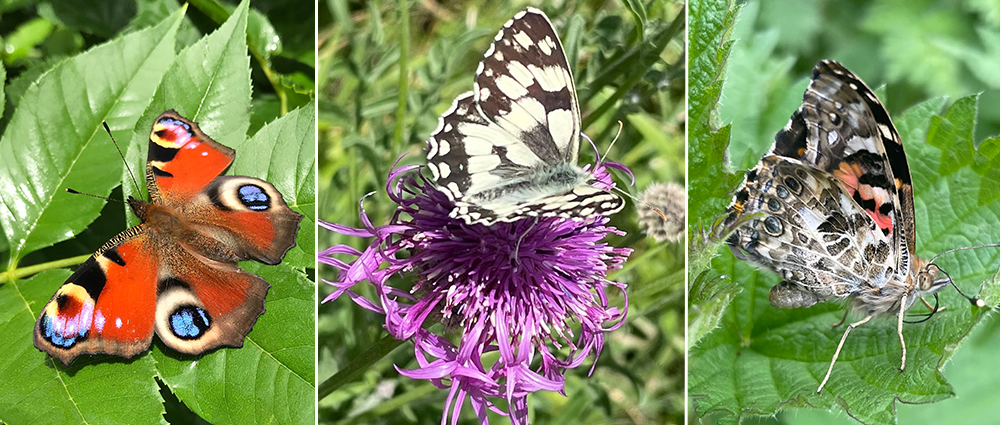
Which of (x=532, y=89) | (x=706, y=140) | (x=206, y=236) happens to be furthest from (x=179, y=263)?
(x=706, y=140)

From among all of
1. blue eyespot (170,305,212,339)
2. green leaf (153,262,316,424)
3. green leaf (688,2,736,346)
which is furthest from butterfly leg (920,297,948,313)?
blue eyespot (170,305,212,339)

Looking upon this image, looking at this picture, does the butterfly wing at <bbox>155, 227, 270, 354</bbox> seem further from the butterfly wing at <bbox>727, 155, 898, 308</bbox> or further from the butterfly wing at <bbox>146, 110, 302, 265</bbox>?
the butterfly wing at <bbox>727, 155, 898, 308</bbox>

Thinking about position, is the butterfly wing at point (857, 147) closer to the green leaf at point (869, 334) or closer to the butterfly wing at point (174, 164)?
the green leaf at point (869, 334)

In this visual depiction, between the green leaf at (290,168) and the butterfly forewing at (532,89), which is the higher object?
the butterfly forewing at (532,89)

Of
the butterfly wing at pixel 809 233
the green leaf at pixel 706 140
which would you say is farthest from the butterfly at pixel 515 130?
the butterfly wing at pixel 809 233

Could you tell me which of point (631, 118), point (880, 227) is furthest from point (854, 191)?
point (631, 118)

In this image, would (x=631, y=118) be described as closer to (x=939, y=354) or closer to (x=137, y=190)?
(x=939, y=354)
